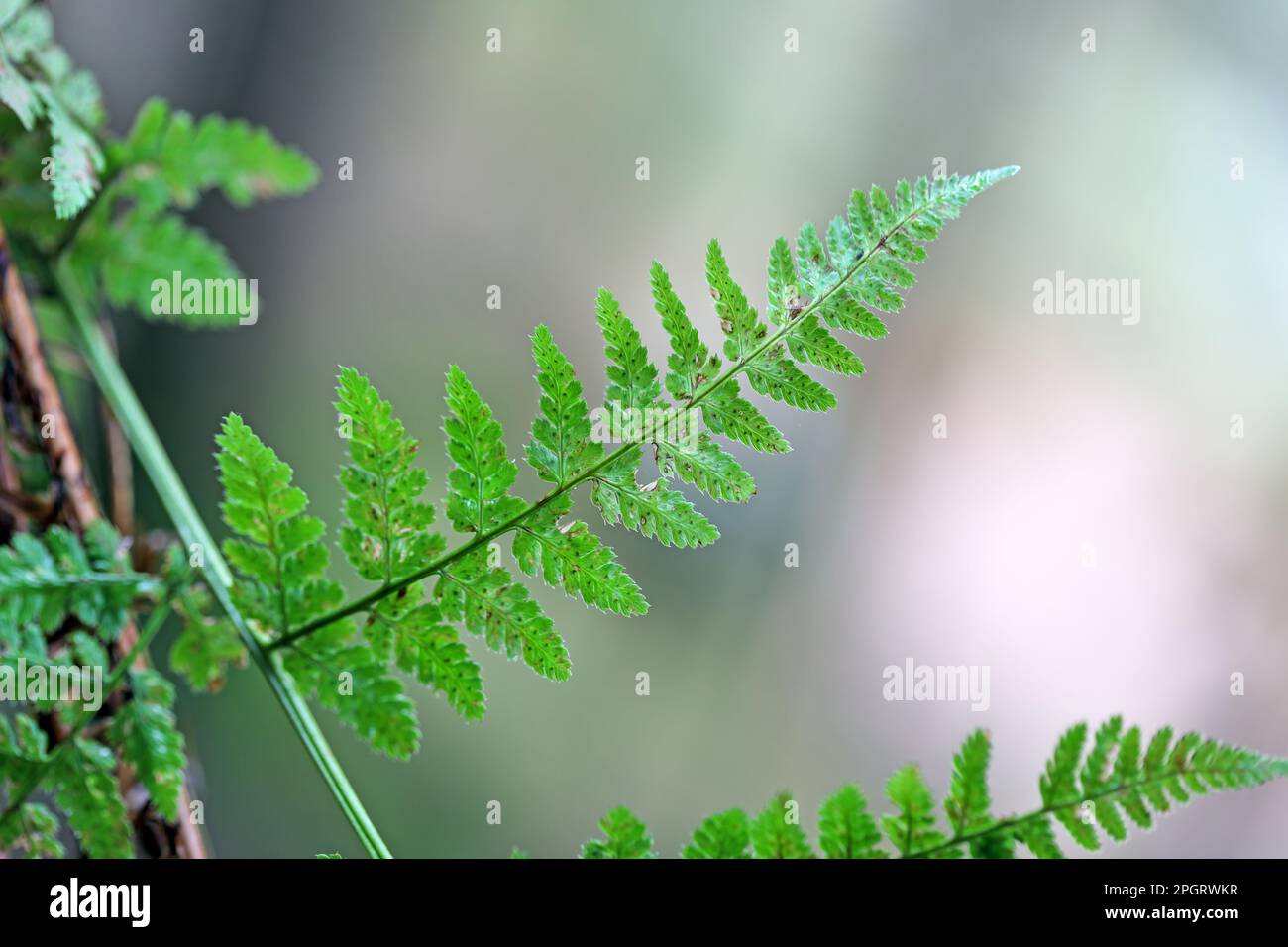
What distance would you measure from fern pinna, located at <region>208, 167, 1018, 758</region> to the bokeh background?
3.64ft

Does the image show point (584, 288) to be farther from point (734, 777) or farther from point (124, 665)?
point (124, 665)

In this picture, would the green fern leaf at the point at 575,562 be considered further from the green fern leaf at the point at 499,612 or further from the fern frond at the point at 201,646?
the fern frond at the point at 201,646

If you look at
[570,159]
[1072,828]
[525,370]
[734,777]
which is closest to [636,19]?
[570,159]

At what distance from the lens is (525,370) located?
165 cm

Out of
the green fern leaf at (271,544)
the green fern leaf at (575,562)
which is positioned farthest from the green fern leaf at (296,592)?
the green fern leaf at (575,562)

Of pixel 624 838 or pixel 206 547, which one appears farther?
pixel 206 547

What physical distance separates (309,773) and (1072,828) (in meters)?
1.43

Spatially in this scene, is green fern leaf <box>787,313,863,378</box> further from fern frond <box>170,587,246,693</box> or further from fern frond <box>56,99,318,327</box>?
fern frond <box>56,99,318,327</box>

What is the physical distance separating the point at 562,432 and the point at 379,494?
109mm

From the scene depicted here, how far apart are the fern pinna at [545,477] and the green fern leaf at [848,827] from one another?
13cm

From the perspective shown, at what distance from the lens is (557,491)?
1.50 ft

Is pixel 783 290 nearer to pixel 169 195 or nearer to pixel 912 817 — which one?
pixel 912 817

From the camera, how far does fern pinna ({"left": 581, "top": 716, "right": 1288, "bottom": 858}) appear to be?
1.25 feet

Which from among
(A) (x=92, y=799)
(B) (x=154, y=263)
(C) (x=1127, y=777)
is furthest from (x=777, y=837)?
(B) (x=154, y=263)
